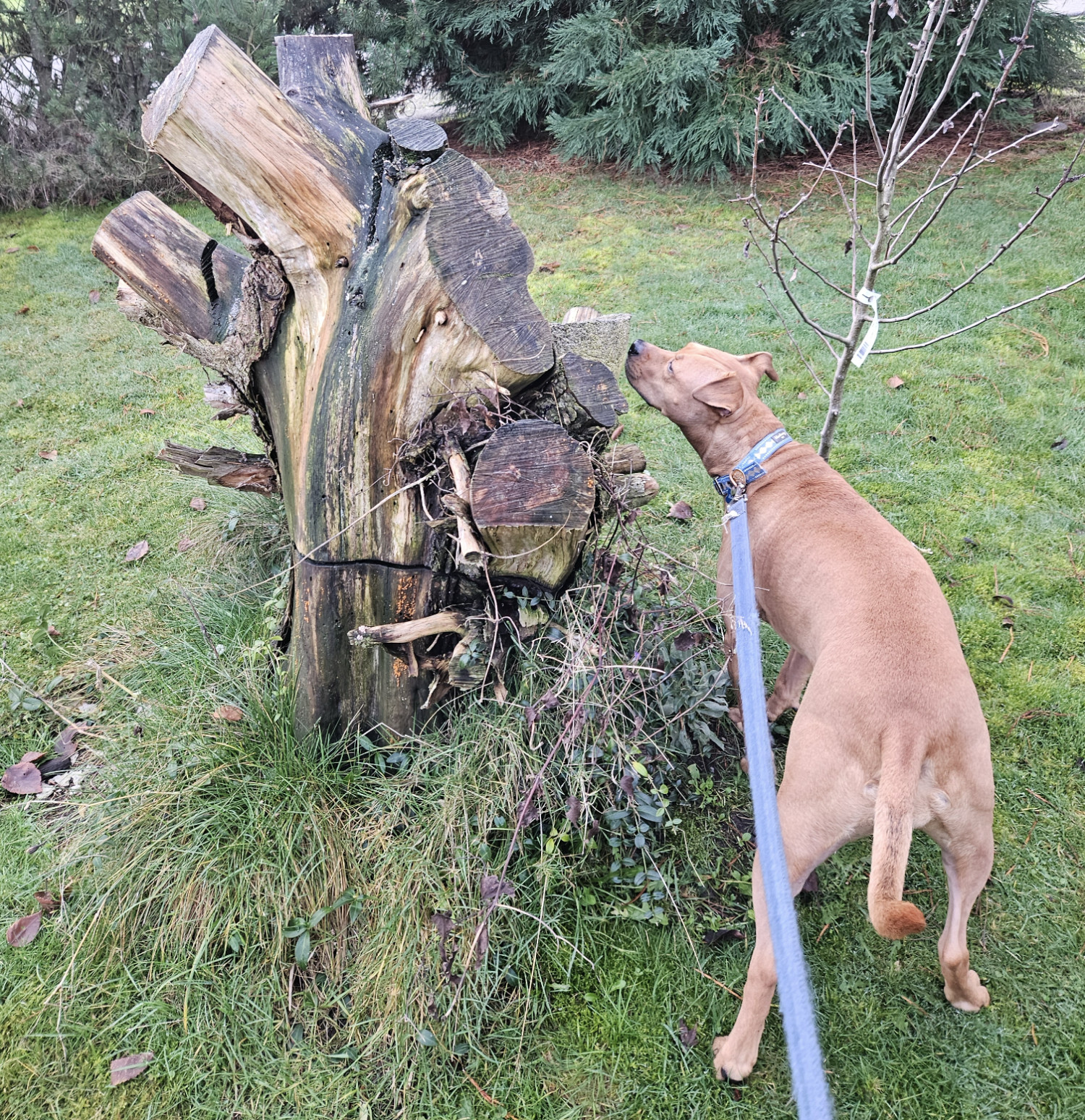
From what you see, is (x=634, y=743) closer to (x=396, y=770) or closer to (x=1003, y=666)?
(x=396, y=770)

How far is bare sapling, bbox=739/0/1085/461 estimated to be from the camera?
278 cm

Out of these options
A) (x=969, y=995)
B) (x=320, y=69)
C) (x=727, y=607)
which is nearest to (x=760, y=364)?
(x=727, y=607)

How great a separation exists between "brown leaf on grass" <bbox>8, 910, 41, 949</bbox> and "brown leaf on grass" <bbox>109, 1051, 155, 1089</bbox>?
0.56 metres

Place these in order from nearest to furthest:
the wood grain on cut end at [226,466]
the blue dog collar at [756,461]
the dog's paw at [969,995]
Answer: the dog's paw at [969,995] < the blue dog collar at [756,461] < the wood grain on cut end at [226,466]

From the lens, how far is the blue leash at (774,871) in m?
1.42

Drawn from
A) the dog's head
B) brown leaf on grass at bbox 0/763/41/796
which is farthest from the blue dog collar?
brown leaf on grass at bbox 0/763/41/796

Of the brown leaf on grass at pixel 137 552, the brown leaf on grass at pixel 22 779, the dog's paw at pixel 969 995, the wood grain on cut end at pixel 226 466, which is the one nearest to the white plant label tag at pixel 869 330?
the dog's paw at pixel 969 995

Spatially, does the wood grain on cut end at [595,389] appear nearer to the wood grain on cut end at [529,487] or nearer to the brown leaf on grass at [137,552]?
the wood grain on cut end at [529,487]

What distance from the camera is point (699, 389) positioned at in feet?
10.6

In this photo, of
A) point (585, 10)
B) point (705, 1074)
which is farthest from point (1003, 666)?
point (585, 10)

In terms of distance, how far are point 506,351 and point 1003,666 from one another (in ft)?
9.38

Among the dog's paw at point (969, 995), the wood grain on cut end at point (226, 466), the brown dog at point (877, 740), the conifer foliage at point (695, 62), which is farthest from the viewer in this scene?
the conifer foliage at point (695, 62)

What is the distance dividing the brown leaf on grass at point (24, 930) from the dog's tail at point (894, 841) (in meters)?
2.67

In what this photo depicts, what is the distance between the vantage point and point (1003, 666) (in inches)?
143
